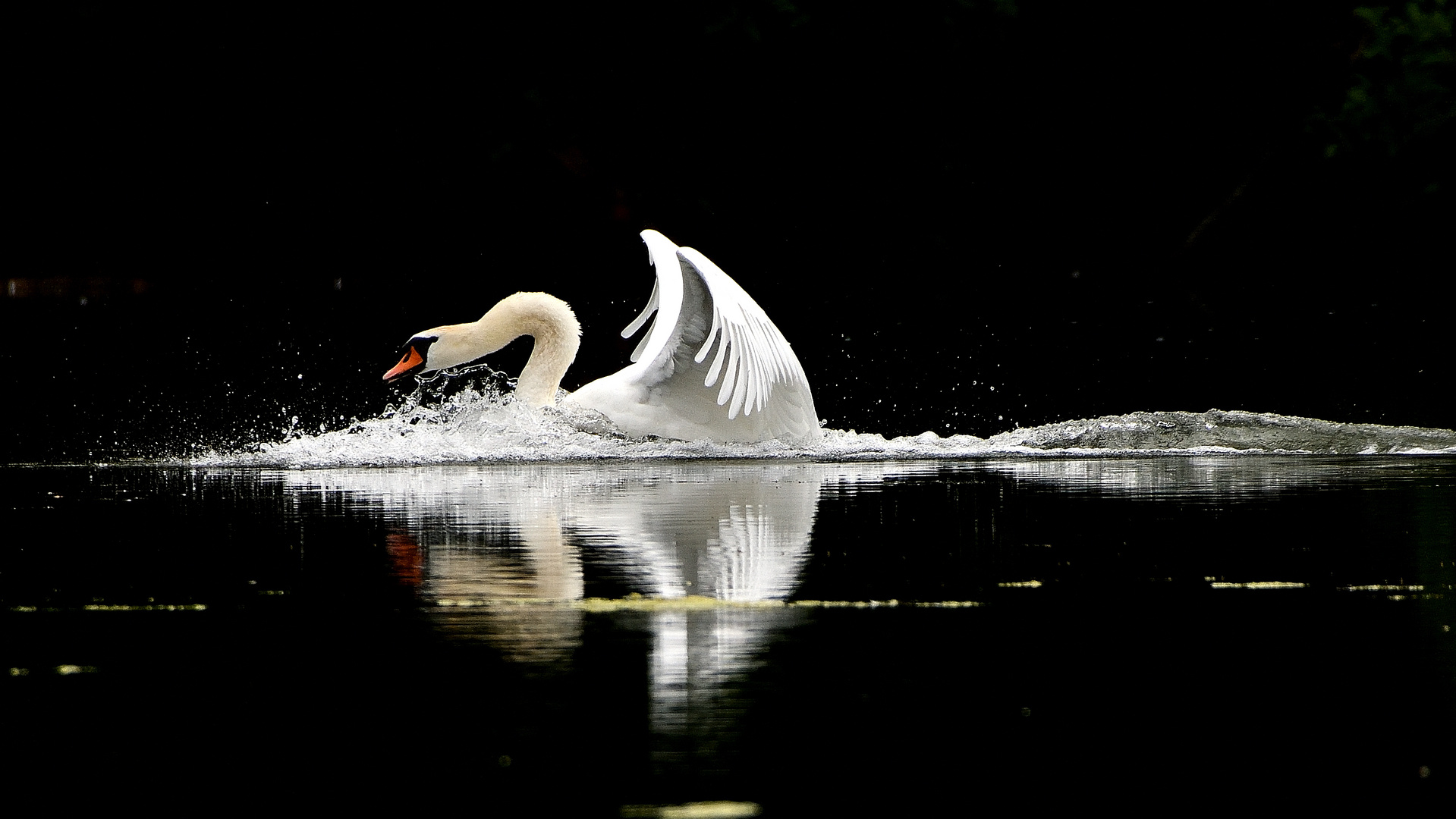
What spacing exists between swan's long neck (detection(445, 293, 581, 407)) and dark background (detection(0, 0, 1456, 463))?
3889 millimetres

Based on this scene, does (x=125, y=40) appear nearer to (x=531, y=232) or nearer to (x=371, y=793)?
(x=531, y=232)

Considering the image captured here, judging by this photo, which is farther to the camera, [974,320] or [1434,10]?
[974,320]

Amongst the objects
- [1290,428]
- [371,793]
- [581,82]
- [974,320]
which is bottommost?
[371,793]

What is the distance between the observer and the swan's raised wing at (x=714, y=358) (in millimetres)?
7371

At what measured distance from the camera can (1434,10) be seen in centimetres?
1392

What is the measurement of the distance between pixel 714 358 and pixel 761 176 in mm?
9105

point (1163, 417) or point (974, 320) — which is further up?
point (974, 320)

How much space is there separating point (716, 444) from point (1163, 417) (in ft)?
7.63

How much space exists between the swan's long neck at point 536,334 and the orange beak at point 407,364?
5.5 inches

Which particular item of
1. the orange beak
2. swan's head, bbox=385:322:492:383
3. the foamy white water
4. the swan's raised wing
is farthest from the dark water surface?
swan's head, bbox=385:322:492:383

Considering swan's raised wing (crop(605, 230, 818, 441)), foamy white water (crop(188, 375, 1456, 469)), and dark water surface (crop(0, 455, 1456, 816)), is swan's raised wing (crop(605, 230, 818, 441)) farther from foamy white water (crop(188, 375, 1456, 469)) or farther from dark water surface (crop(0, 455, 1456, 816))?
dark water surface (crop(0, 455, 1456, 816))

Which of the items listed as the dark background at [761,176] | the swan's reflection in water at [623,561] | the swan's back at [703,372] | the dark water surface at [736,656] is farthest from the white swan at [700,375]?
the dark background at [761,176]

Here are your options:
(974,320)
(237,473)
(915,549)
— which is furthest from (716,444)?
(974,320)

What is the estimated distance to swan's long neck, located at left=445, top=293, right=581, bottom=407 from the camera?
8680mm
